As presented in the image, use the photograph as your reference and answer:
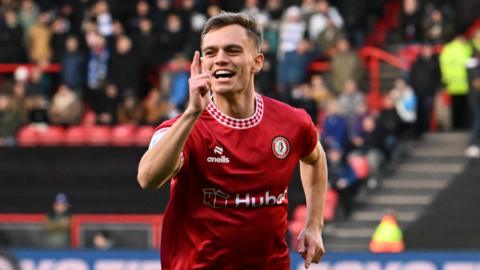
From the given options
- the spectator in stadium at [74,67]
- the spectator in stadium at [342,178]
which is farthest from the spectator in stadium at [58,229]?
the spectator in stadium at [342,178]

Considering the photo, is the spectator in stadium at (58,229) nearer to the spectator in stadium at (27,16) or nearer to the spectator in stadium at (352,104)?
the spectator in stadium at (27,16)

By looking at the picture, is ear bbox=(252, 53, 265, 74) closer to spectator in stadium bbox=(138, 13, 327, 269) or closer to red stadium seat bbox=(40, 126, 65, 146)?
spectator in stadium bbox=(138, 13, 327, 269)

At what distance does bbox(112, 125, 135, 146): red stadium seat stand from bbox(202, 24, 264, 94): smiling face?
1673 centimetres

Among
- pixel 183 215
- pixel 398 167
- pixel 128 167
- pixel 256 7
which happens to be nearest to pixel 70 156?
pixel 128 167

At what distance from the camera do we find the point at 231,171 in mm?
6680

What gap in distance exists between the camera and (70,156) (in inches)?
937

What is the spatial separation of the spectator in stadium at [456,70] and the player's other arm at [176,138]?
16.2 m

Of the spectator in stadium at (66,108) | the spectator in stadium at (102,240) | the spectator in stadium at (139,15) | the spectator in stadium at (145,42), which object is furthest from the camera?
the spectator in stadium at (139,15)

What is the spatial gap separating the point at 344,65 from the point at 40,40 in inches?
218

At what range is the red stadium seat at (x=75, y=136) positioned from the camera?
932 inches

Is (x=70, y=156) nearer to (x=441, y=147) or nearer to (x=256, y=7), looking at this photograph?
(x=256, y=7)

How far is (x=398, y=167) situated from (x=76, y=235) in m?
5.10

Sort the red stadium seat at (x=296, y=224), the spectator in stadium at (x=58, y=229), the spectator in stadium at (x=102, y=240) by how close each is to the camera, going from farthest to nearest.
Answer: the spectator in stadium at (x=58, y=229)
the spectator in stadium at (x=102, y=240)
the red stadium seat at (x=296, y=224)

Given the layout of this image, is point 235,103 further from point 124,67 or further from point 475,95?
point 124,67
